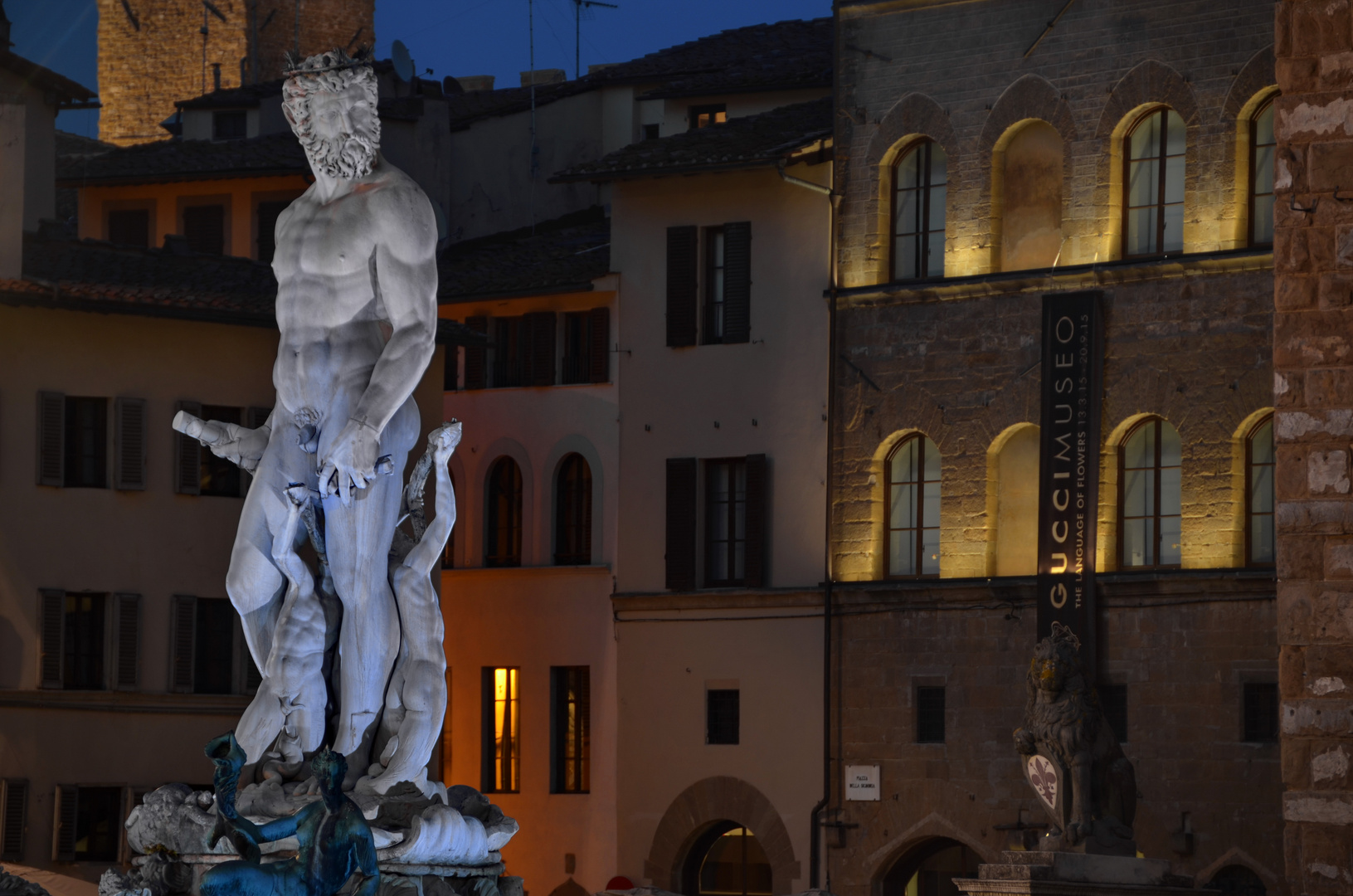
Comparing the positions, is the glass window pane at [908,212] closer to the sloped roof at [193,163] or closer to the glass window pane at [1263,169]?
the glass window pane at [1263,169]

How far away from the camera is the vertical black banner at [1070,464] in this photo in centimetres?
3697

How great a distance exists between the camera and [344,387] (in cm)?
1270

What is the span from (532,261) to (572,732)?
795cm

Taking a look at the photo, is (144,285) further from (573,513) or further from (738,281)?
(738,281)

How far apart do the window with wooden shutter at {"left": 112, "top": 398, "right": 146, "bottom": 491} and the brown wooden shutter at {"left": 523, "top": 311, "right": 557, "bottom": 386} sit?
6.55 metres

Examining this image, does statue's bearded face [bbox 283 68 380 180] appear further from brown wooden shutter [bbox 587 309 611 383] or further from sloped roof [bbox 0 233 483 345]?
brown wooden shutter [bbox 587 309 611 383]

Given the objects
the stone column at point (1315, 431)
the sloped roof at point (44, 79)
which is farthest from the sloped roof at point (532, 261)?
the stone column at point (1315, 431)

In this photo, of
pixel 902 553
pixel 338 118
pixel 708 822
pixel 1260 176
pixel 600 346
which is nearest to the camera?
pixel 338 118

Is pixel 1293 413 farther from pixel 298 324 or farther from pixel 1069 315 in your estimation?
pixel 1069 315

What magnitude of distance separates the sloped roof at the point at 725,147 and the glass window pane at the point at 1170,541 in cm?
789

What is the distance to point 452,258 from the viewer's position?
4759cm

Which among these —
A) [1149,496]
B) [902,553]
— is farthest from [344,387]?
[902,553]

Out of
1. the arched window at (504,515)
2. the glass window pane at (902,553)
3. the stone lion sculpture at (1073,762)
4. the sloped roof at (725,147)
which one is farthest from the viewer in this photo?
the arched window at (504,515)

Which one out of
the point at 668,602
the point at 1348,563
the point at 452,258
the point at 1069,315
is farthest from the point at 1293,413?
the point at 452,258
